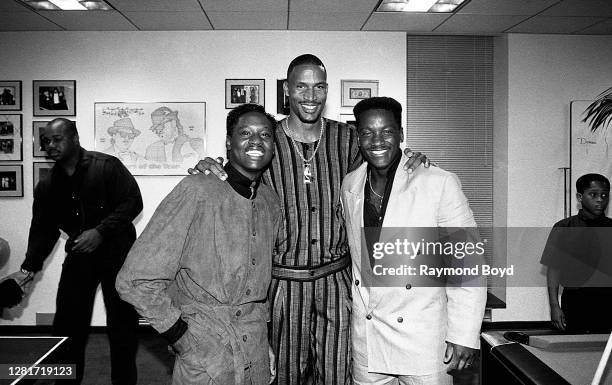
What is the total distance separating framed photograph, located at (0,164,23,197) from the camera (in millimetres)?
4430

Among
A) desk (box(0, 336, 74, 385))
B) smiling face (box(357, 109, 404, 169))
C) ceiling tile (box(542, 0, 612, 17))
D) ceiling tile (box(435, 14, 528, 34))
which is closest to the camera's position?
desk (box(0, 336, 74, 385))

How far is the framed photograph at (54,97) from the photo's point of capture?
4.41m

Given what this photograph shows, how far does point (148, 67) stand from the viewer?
443 cm

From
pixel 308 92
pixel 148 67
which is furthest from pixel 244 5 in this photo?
pixel 308 92

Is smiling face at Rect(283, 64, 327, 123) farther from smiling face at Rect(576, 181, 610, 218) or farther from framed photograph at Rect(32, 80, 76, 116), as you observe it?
framed photograph at Rect(32, 80, 76, 116)

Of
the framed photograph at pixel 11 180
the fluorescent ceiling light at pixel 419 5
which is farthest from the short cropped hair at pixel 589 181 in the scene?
the framed photograph at pixel 11 180

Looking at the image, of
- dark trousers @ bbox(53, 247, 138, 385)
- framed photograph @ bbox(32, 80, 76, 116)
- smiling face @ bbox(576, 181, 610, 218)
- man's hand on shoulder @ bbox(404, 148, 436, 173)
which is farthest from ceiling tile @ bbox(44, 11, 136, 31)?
smiling face @ bbox(576, 181, 610, 218)

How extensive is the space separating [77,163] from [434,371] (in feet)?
8.58

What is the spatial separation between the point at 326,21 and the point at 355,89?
27.5 inches

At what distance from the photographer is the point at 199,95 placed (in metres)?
4.45

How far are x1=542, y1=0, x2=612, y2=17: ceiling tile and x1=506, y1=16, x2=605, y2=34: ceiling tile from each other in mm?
102

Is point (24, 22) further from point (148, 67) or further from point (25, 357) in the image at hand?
point (25, 357)

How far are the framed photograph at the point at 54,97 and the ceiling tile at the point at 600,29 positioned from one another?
16.7ft

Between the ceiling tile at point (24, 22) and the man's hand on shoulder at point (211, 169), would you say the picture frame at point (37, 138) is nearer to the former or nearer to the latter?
the ceiling tile at point (24, 22)
